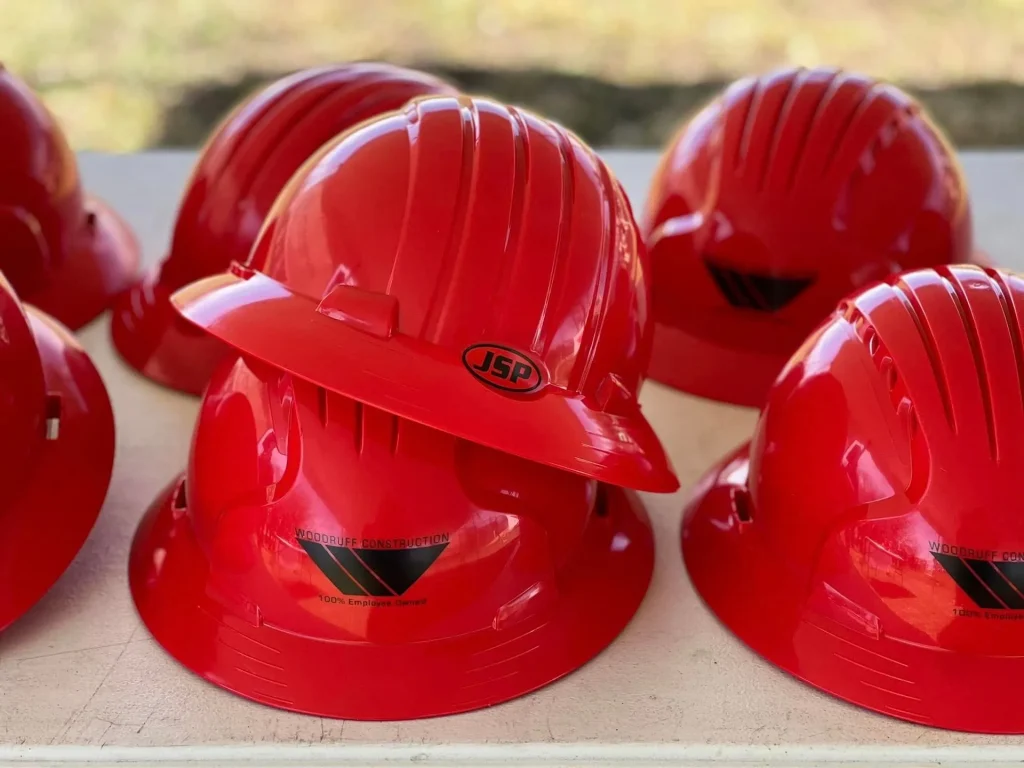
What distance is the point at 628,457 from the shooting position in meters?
1.11

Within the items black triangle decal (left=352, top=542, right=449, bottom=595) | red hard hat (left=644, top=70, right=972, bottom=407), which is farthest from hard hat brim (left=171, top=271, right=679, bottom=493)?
red hard hat (left=644, top=70, right=972, bottom=407)

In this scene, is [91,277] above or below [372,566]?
below

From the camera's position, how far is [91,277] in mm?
1846

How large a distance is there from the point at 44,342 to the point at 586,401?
74 cm

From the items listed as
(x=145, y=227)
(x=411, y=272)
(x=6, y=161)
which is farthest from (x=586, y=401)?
(x=145, y=227)

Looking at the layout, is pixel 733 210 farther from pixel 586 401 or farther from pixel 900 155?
pixel 586 401

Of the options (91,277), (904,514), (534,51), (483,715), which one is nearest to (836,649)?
(904,514)

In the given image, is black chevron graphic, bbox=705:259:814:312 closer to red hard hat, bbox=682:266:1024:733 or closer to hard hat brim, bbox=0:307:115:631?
red hard hat, bbox=682:266:1024:733

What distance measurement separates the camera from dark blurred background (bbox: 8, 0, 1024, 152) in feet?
13.6

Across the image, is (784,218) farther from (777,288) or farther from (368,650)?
(368,650)

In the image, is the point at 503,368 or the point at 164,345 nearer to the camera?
the point at 503,368

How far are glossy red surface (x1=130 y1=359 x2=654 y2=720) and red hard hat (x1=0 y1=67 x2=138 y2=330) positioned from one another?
0.68 m

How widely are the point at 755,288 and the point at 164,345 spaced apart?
90cm

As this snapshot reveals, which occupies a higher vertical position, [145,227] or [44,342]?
[44,342]
